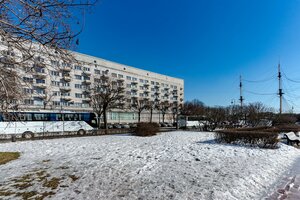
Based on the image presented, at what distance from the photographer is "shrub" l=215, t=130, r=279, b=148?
1009 centimetres

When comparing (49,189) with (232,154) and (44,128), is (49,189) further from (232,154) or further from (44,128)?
(44,128)

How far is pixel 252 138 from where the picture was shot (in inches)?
421

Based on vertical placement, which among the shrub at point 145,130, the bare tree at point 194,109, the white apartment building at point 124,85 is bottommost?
the shrub at point 145,130

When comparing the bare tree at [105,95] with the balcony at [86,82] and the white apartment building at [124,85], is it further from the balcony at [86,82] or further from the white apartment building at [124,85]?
the balcony at [86,82]

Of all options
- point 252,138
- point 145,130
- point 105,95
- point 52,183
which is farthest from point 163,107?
point 52,183

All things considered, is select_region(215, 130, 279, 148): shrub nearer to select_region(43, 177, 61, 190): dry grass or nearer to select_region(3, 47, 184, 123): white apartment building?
select_region(43, 177, 61, 190): dry grass

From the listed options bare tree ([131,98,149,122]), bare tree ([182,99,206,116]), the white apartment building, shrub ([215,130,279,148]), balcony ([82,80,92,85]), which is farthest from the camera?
bare tree ([131,98,149,122])

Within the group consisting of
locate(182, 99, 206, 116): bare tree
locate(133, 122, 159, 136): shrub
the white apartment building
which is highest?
the white apartment building

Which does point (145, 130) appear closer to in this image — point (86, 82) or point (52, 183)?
point (52, 183)

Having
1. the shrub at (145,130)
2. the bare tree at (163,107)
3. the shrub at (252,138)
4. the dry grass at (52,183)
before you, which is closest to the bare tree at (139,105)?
the bare tree at (163,107)

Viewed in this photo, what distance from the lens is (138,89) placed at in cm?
6731

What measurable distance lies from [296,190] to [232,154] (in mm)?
3864

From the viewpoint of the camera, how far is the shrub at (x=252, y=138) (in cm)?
1009

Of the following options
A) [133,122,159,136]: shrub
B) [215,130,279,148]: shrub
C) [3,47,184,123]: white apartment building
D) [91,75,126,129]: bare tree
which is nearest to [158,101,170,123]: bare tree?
[3,47,184,123]: white apartment building
